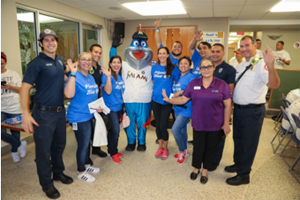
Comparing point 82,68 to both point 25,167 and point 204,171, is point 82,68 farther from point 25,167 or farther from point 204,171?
point 204,171

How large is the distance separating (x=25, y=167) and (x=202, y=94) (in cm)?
249

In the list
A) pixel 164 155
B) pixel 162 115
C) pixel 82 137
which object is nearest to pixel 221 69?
pixel 162 115

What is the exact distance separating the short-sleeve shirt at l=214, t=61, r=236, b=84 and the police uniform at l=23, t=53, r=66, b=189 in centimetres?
179

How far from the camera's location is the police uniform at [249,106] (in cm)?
229

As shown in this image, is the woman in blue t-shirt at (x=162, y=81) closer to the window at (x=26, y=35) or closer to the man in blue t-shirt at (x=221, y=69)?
the man in blue t-shirt at (x=221, y=69)

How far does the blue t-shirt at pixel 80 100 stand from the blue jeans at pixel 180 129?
1.20 metres

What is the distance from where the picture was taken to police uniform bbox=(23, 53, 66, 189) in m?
2.03

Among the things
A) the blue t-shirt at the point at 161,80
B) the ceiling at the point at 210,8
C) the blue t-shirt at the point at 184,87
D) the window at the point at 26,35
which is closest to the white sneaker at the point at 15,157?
the window at the point at 26,35

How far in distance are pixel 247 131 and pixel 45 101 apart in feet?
6.98

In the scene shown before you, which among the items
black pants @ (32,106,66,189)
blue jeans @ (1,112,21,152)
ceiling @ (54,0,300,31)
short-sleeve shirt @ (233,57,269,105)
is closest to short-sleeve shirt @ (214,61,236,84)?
short-sleeve shirt @ (233,57,269,105)

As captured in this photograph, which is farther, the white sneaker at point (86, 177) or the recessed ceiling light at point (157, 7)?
the recessed ceiling light at point (157, 7)

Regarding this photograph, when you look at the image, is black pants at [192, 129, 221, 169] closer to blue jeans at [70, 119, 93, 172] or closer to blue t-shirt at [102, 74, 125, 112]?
blue t-shirt at [102, 74, 125, 112]

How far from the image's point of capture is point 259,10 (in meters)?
5.53

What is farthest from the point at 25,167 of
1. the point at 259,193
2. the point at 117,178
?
the point at 259,193
